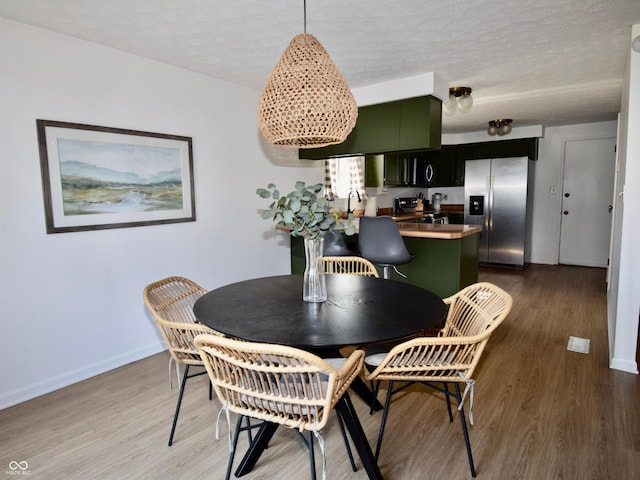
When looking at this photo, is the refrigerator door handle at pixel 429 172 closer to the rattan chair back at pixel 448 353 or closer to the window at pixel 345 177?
the window at pixel 345 177

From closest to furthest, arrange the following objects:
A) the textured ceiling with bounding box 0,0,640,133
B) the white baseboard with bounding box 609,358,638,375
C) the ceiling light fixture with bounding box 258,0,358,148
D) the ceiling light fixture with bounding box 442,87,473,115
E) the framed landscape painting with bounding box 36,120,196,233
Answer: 1. the ceiling light fixture with bounding box 258,0,358,148
2. the textured ceiling with bounding box 0,0,640,133
3. the framed landscape painting with bounding box 36,120,196,233
4. the white baseboard with bounding box 609,358,638,375
5. the ceiling light fixture with bounding box 442,87,473,115

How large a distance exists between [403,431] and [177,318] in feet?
4.59

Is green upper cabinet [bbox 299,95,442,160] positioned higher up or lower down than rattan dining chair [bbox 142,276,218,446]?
higher up

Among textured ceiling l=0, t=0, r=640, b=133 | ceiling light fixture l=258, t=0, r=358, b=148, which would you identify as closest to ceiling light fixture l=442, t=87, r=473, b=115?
textured ceiling l=0, t=0, r=640, b=133

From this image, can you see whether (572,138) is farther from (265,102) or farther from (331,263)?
(265,102)

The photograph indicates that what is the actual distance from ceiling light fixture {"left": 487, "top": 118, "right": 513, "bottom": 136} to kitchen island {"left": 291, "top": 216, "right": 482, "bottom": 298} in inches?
86.2

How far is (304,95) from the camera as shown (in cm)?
176

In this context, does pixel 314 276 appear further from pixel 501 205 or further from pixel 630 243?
pixel 501 205

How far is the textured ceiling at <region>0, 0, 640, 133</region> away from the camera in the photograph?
2131 millimetres

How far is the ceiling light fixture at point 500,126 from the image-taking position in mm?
5156

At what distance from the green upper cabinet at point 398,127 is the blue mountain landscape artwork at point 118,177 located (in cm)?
174

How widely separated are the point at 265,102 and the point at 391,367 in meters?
1.37

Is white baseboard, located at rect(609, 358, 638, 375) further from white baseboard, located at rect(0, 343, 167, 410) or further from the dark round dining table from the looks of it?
white baseboard, located at rect(0, 343, 167, 410)

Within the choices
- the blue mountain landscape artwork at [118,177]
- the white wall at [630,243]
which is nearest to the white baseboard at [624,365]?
the white wall at [630,243]
